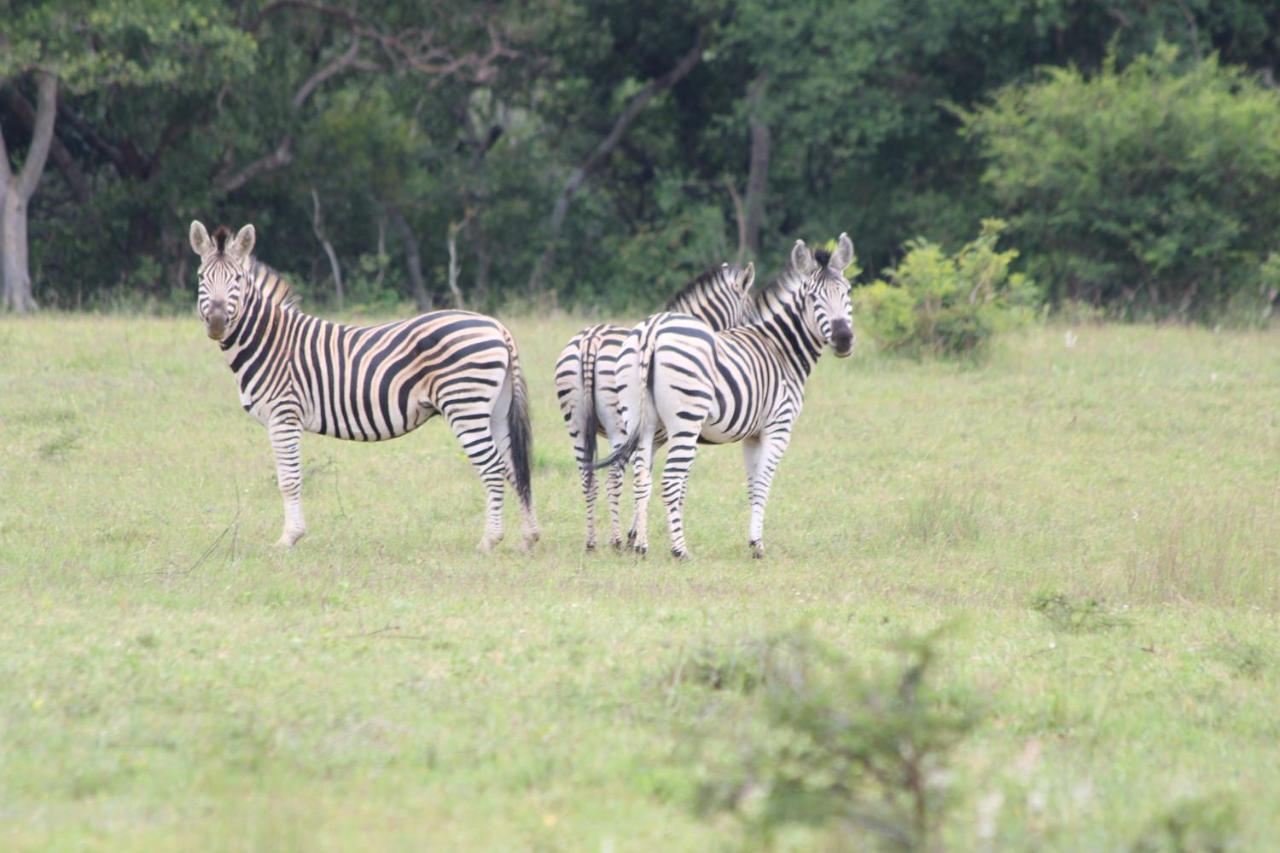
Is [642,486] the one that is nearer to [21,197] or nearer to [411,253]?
[21,197]

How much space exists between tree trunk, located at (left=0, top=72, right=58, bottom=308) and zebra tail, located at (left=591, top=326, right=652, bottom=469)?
1528cm

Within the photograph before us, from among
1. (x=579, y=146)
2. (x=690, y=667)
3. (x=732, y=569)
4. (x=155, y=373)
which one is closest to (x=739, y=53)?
(x=579, y=146)

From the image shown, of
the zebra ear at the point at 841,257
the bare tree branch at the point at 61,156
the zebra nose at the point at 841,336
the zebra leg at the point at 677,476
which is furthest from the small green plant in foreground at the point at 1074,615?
the bare tree branch at the point at 61,156

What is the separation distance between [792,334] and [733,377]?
2.59 feet

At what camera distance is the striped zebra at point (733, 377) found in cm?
966

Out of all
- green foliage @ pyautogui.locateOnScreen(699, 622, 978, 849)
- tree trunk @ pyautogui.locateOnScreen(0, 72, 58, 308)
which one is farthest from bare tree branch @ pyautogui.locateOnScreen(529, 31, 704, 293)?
green foliage @ pyautogui.locateOnScreen(699, 622, 978, 849)

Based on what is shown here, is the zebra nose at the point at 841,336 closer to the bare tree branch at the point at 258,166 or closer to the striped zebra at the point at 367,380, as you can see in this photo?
the striped zebra at the point at 367,380

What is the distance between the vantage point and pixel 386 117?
29203mm

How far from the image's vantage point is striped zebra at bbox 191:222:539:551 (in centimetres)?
987

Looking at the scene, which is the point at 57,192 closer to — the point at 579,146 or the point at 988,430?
the point at 579,146

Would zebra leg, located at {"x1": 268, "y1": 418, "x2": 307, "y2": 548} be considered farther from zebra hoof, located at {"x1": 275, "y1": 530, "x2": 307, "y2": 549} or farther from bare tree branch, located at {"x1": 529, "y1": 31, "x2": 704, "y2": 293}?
bare tree branch, located at {"x1": 529, "y1": 31, "x2": 704, "y2": 293}

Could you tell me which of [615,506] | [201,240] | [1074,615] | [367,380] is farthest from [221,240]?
[1074,615]

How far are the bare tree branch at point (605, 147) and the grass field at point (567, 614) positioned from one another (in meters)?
14.1

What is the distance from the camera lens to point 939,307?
17.3m
